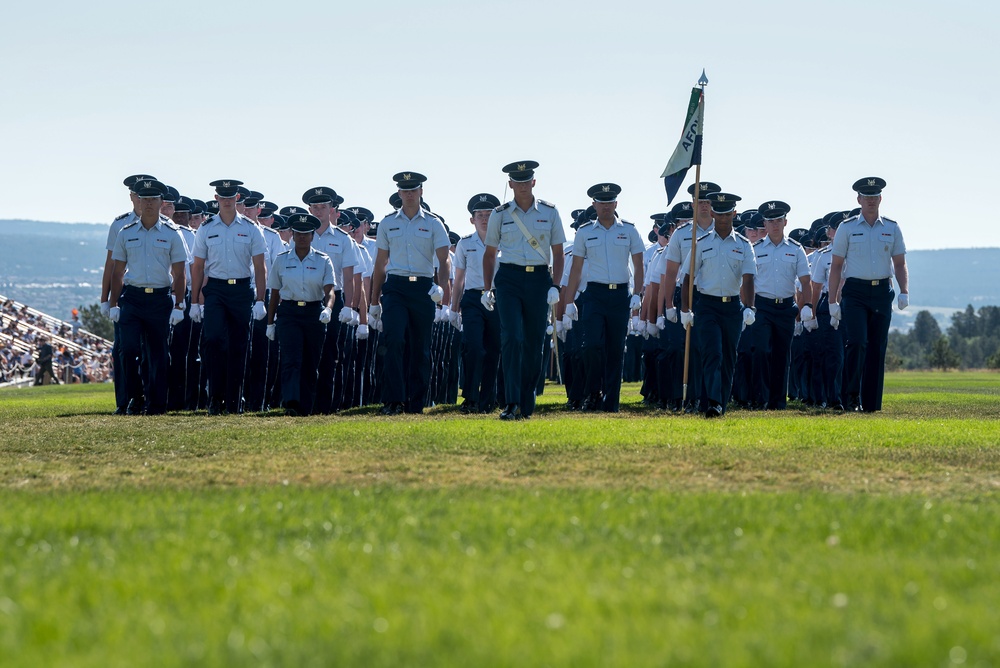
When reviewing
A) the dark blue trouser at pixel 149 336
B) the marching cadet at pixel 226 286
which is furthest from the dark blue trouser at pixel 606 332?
the dark blue trouser at pixel 149 336

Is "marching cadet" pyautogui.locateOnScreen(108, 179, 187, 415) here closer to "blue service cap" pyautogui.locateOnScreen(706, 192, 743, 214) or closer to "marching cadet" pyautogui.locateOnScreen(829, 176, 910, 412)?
"blue service cap" pyautogui.locateOnScreen(706, 192, 743, 214)

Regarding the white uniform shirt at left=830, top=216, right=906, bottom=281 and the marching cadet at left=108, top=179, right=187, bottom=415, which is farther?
the white uniform shirt at left=830, top=216, right=906, bottom=281

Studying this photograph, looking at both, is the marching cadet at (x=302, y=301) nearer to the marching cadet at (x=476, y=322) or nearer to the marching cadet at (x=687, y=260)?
the marching cadet at (x=476, y=322)

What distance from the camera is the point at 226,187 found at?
16156 mm

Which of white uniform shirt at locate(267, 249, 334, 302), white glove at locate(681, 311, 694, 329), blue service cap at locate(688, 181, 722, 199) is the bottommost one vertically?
white glove at locate(681, 311, 694, 329)

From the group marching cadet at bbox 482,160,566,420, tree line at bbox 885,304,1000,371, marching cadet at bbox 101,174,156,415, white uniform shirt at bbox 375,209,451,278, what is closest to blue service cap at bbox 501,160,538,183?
marching cadet at bbox 482,160,566,420

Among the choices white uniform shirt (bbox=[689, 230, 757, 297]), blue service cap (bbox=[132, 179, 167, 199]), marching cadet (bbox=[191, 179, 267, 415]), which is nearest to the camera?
white uniform shirt (bbox=[689, 230, 757, 297])

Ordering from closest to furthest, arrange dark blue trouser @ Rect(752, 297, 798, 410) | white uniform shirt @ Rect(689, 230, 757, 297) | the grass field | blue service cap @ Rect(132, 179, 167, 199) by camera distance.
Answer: the grass field < white uniform shirt @ Rect(689, 230, 757, 297) < blue service cap @ Rect(132, 179, 167, 199) < dark blue trouser @ Rect(752, 297, 798, 410)

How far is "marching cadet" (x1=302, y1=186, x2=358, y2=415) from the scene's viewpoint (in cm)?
1669

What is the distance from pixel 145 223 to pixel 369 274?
3686 millimetres

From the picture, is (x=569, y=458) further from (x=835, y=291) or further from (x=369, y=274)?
(x=369, y=274)

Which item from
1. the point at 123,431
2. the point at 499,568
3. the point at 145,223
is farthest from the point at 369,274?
the point at 499,568

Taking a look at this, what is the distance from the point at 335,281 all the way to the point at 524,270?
350 centimetres

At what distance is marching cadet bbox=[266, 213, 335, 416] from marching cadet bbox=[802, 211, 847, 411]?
6437 mm
